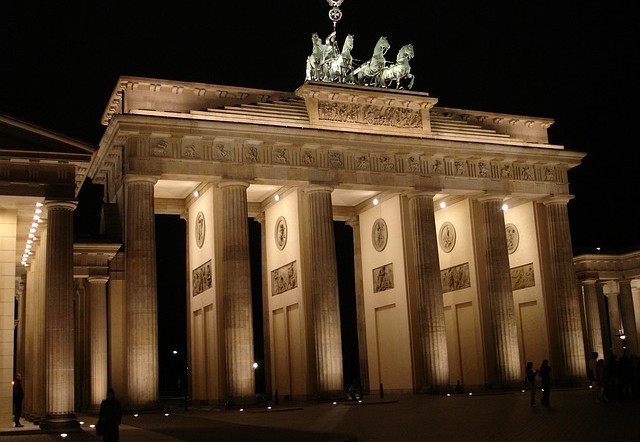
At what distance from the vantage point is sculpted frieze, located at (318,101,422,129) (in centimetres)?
4522

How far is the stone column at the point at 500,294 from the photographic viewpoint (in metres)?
46.7

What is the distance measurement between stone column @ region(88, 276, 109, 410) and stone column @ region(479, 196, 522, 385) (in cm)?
2116

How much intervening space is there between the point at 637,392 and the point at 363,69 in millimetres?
23915

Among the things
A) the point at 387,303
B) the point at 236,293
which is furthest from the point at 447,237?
the point at 236,293

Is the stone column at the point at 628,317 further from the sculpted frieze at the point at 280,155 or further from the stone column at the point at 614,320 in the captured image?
the sculpted frieze at the point at 280,155

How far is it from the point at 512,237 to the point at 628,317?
11.7 m

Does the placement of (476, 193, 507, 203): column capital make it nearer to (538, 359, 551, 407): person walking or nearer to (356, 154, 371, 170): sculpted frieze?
(356, 154, 371, 170): sculpted frieze

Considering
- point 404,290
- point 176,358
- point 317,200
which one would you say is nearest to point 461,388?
point 404,290

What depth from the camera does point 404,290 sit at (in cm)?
4688

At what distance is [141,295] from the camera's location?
38.8m

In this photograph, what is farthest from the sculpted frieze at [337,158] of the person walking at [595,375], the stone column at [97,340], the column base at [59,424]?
the person walking at [595,375]

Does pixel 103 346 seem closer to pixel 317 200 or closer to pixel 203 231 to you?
pixel 203 231

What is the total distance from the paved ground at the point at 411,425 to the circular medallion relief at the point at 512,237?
1924 centimetres

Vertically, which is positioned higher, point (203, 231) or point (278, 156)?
point (278, 156)
